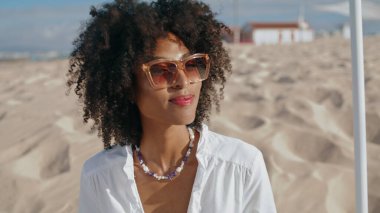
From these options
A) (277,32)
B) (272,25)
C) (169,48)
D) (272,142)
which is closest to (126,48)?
(169,48)

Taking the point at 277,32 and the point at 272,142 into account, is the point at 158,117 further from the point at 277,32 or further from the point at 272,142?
the point at 277,32

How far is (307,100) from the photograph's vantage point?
451cm

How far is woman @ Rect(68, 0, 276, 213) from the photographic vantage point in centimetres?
163

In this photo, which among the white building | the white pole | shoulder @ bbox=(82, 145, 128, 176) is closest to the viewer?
the white pole

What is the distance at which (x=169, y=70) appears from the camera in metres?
1.63

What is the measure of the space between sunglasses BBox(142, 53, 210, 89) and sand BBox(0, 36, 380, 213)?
33.1 inches

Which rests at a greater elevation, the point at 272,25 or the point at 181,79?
the point at 272,25

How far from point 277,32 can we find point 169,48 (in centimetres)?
3627

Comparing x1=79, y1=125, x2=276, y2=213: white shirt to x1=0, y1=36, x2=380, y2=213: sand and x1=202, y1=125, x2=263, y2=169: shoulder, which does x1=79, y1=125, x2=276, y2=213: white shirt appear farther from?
x1=0, y1=36, x2=380, y2=213: sand

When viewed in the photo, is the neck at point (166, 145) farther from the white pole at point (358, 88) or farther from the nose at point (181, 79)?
the white pole at point (358, 88)

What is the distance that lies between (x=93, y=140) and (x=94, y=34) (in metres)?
2.25

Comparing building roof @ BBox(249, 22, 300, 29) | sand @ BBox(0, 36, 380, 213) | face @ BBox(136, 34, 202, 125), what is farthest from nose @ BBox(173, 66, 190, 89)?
building roof @ BBox(249, 22, 300, 29)

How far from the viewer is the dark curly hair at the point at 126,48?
1.67 m

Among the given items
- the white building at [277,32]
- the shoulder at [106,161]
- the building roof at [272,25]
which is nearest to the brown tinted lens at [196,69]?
the shoulder at [106,161]
